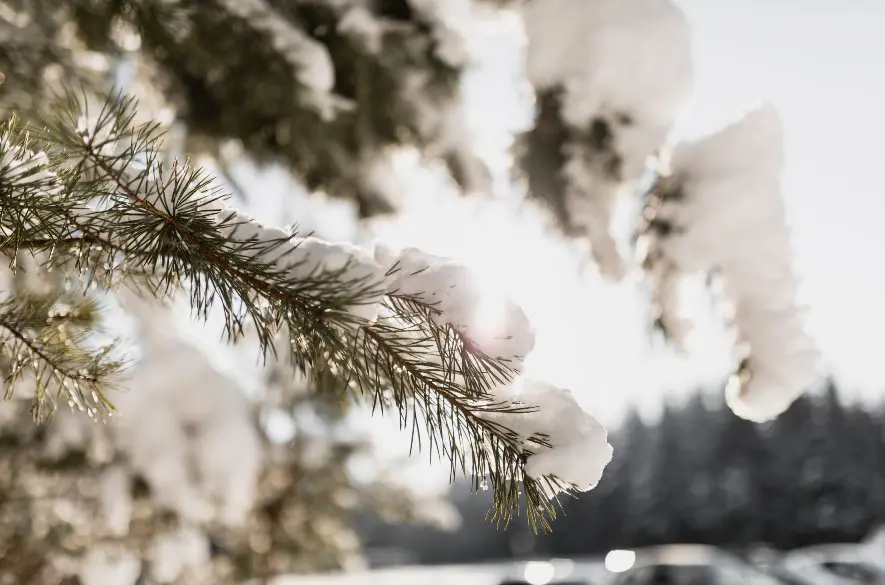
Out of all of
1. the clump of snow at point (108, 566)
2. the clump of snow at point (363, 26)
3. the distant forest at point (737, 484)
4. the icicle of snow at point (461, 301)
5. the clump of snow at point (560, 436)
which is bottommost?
the clump of snow at point (108, 566)

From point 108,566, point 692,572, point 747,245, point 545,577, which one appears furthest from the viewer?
point 545,577

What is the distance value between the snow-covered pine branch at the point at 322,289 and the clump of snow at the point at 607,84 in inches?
47.0

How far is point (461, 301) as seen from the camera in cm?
115

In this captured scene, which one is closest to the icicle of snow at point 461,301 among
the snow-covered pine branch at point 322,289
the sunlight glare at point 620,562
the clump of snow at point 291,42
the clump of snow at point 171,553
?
the snow-covered pine branch at point 322,289

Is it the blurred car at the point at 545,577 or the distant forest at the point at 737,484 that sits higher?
the distant forest at the point at 737,484

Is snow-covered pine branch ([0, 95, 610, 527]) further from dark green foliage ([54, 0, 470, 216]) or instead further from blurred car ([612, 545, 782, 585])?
blurred car ([612, 545, 782, 585])

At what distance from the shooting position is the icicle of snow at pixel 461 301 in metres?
1.15

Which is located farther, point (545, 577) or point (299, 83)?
point (545, 577)

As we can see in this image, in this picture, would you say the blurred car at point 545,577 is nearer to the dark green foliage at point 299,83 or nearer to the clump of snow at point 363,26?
the dark green foliage at point 299,83

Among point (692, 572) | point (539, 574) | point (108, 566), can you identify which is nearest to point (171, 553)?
point (108, 566)

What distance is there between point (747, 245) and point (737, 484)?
36.7 m

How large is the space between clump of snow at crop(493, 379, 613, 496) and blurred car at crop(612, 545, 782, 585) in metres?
8.32

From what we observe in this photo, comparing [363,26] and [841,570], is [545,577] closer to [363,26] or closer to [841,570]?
[841,570]

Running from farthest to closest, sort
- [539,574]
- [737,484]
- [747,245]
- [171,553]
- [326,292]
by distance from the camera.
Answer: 1. [737,484]
2. [539,574]
3. [171,553]
4. [747,245]
5. [326,292]
